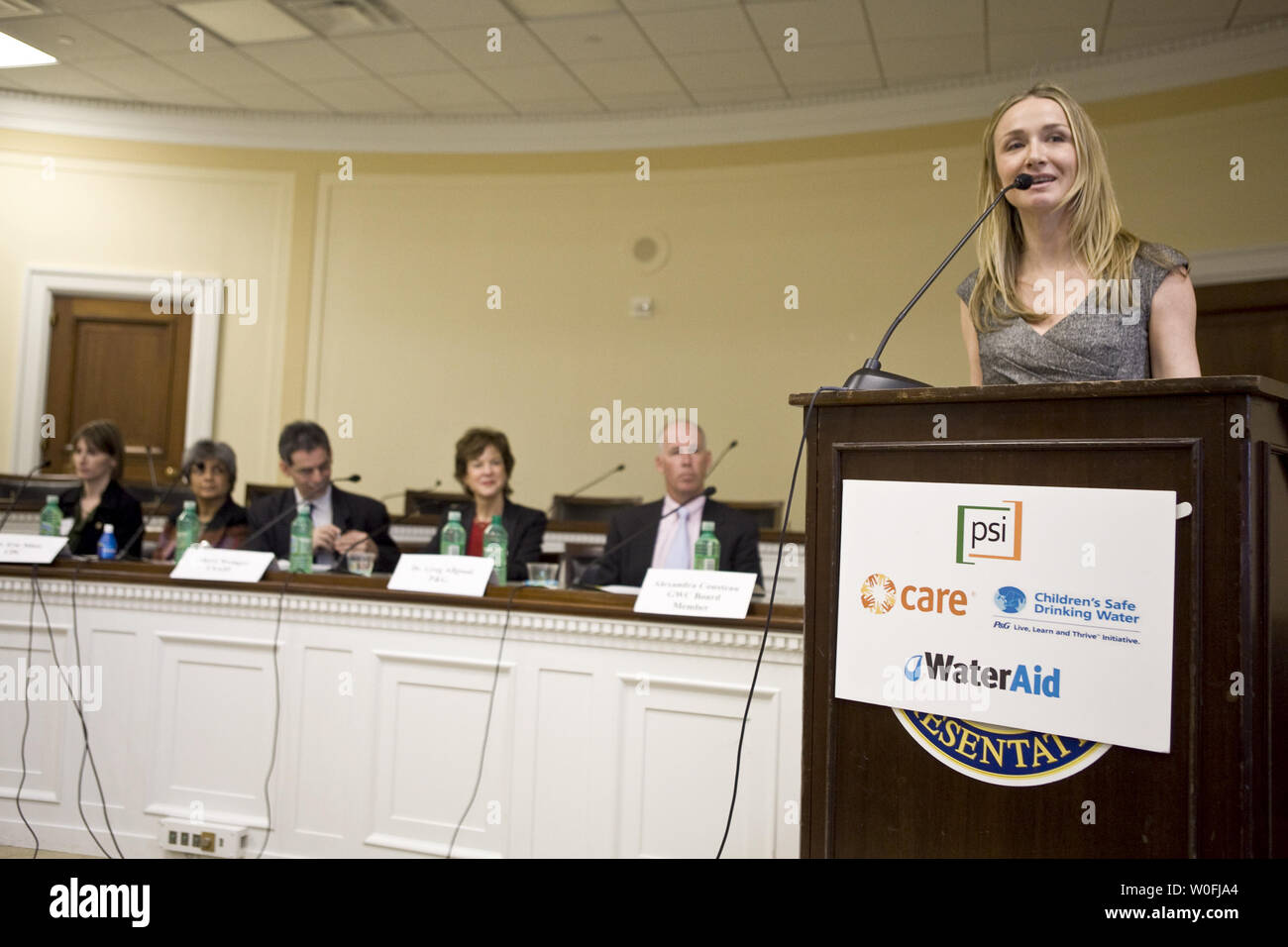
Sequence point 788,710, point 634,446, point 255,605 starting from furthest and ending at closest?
1. point 634,446
2. point 255,605
3. point 788,710

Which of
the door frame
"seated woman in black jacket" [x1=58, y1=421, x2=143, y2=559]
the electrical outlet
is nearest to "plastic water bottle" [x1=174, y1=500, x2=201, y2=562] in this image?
"seated woman in black jacket" [x1=58, y1=421, x2=143, y2=559]

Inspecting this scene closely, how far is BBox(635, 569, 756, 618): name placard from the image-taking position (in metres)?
2.11

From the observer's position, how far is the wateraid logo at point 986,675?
103 centimetres

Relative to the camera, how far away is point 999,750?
105 cm

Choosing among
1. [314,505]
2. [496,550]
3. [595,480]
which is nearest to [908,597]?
[496,550]

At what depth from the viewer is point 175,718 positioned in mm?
2607

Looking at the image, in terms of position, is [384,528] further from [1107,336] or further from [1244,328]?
[1244,328]

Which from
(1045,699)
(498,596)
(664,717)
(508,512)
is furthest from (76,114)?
(1045,699)

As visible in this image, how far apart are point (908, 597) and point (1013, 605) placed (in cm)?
11

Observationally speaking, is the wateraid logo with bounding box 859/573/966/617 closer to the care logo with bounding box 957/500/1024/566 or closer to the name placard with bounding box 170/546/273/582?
the care logo with bounding box 957/500/1024/566

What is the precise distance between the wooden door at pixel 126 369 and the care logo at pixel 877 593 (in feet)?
19.0

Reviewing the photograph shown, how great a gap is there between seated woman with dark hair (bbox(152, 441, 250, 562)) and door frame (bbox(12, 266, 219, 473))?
2610 mm

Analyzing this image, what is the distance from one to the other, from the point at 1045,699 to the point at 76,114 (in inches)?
263

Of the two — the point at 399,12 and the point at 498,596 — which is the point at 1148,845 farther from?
the point at 399,12
